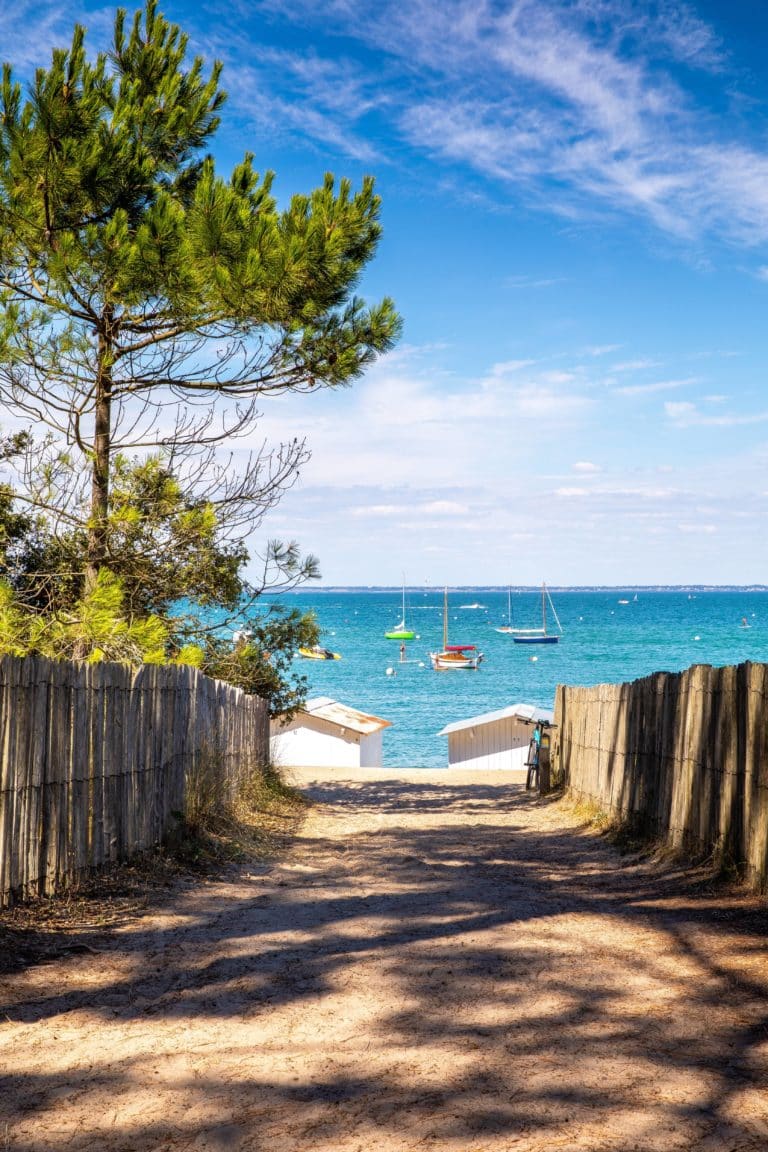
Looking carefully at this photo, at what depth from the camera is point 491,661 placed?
9781 centimetres

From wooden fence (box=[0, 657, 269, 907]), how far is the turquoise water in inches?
1340

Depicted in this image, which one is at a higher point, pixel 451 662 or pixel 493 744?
pixel 451 662

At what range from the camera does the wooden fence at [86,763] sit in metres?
5.87

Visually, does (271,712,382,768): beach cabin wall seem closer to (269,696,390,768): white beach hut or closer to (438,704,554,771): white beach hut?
(269,696,390,768): white beach hut

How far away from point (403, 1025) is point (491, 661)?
94.2 meters

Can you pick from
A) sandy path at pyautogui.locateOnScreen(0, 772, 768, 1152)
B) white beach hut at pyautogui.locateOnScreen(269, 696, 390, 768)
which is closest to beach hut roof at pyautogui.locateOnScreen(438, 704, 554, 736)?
white beach hut at pyautogui.locateOnScreen(269, 696, 390, 768)

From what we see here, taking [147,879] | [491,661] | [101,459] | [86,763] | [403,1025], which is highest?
[101,459]

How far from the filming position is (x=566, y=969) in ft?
16.9

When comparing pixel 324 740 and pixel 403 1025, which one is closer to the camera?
pixel 403 1025

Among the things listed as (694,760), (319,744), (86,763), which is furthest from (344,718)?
(86,763)

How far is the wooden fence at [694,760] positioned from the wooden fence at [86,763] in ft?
13.5

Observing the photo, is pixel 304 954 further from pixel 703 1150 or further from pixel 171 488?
pixel 171 488

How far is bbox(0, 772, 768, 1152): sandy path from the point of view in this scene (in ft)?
11.0

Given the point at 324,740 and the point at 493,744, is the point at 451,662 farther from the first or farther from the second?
the point at 324,740
